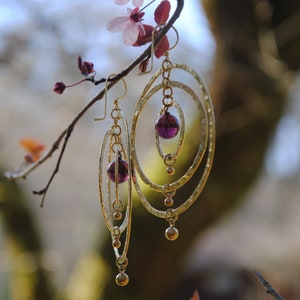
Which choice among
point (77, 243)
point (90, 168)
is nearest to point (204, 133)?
point (90, 168)

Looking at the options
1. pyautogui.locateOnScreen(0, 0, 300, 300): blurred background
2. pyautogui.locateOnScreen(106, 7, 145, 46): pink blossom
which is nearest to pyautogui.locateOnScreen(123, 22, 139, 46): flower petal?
pyautogui.locateOnScreen(106, 7, 145, 46): pink blossom

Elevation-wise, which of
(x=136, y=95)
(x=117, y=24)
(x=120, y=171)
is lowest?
(x=120, y=171)

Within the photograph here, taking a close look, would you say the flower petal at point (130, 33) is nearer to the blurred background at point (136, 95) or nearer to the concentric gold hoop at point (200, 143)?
the concentric gold hoop at point (200, 143)

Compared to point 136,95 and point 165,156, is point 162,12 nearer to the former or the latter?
point 165,156

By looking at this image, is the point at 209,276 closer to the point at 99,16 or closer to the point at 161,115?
the point at 99,16

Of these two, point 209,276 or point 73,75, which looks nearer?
point 73,75

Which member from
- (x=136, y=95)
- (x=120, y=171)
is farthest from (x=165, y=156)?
(x=136, y=95)

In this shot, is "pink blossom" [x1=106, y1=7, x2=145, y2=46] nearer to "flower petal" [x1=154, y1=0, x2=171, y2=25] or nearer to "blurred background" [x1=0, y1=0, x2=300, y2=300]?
"flower petal" [x1=154, y1=0, x2=171, y2=25]
